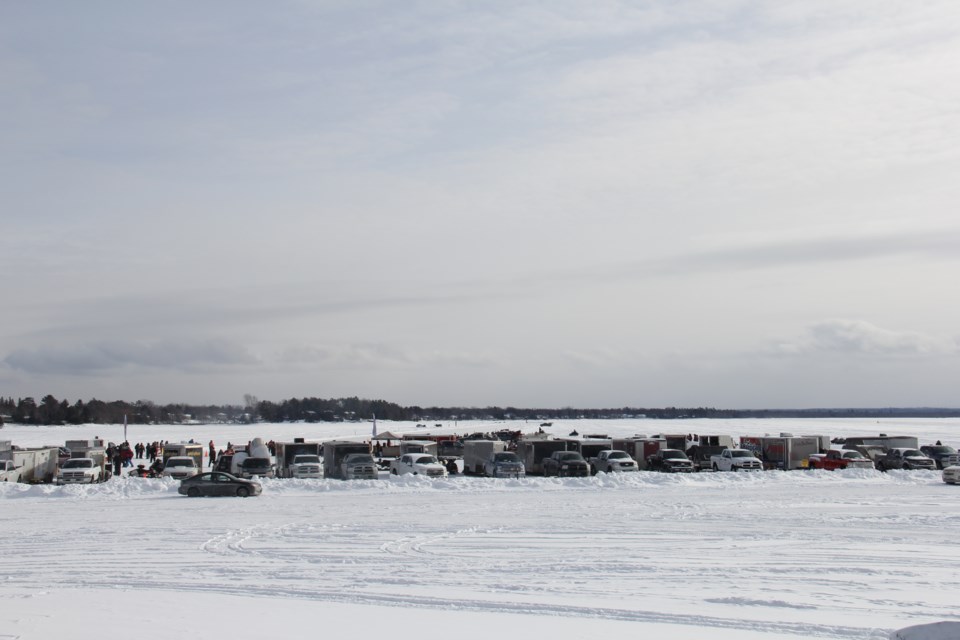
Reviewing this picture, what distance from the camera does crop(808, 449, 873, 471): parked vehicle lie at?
42219 millimetres

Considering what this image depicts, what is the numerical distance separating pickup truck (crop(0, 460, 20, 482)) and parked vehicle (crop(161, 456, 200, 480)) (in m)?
5.55

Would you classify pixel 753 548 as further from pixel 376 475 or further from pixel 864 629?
pixel 376 475

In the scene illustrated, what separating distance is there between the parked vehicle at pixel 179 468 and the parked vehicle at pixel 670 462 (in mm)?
21236

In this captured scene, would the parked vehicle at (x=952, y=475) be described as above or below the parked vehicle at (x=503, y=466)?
above

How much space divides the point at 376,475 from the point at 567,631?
27.1m

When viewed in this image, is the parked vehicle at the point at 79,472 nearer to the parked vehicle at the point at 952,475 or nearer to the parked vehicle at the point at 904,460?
the parked vehicle at the point at 952,475

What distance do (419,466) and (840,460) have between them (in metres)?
19.6

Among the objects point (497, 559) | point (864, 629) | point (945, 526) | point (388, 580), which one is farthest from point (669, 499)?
point (864, 629)

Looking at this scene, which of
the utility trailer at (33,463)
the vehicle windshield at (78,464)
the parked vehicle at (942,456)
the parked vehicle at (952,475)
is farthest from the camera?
the parked vehicle at (942,456)

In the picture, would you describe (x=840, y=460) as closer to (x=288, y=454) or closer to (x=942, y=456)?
(x=942, y=456)

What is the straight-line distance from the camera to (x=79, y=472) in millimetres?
37219

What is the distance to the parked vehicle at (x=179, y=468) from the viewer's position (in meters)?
37.9

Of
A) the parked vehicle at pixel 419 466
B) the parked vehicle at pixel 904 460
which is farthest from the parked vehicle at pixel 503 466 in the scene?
the parked vehicle at pixel 904 460

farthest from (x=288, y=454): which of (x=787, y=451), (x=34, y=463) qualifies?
(x=787, y=451)
